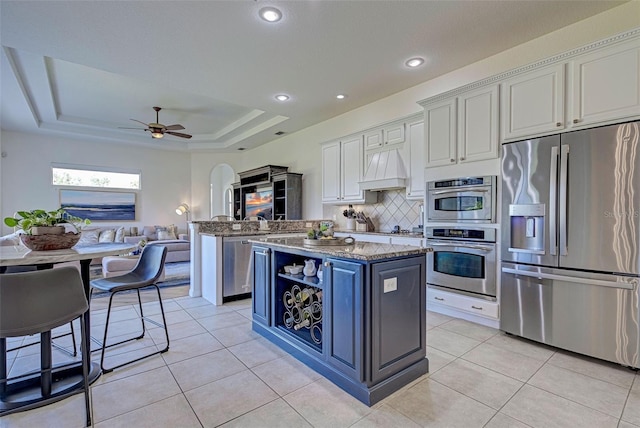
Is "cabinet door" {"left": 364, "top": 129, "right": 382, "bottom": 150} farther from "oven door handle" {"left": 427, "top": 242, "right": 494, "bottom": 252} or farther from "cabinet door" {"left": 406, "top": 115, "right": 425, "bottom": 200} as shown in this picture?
"oven door handle" {"left": 427, "top": 242, "right": 494, "bottom": 252}

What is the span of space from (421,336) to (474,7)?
268cm

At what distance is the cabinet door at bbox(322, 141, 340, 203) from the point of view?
496 centimetres

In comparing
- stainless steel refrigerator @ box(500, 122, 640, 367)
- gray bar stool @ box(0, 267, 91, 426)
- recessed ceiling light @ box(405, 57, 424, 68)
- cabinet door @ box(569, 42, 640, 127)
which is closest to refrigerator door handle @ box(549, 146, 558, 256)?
stainless steel refrigerator @ box(500, 122, 640, 367)

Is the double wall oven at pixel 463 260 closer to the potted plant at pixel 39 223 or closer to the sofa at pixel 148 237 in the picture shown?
the potted plant at pixel 39 223

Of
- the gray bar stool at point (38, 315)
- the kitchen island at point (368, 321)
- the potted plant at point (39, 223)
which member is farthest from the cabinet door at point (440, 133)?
the potted plant at point (39, 223)

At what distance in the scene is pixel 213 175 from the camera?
909 cm

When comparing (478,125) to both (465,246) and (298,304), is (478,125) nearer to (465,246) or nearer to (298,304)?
(465,246)

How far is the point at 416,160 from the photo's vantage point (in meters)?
3.83

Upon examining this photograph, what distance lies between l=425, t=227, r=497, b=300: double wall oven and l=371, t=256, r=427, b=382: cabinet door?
1.20 m

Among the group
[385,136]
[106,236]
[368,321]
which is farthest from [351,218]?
[106,236]

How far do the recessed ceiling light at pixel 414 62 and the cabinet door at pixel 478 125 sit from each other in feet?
2.08

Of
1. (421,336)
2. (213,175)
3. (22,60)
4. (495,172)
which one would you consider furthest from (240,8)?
(213,175)

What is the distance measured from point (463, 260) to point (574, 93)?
172 cm

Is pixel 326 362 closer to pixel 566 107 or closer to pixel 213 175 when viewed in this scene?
pixel 566 107
